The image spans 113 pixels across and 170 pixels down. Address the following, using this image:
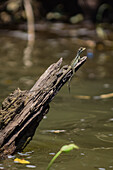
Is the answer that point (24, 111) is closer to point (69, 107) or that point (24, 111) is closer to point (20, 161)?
point (20, 161)

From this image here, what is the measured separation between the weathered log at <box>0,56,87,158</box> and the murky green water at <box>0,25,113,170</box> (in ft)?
0.44

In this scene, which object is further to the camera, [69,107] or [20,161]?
[69,107]

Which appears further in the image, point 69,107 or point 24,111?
point 69,107

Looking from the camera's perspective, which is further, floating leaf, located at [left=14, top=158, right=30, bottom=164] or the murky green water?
the murky green water

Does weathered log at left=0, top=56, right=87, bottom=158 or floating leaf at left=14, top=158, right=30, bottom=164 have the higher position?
weathered log at left=0, top=56, right=87, bottom=158

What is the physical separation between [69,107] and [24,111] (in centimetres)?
213

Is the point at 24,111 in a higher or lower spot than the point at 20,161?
higher

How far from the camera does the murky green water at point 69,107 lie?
3131mm

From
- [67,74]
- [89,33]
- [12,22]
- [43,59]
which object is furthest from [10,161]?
[12,22]

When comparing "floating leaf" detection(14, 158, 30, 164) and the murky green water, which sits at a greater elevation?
the murky green water

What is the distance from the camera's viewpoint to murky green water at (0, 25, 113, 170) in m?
3.13

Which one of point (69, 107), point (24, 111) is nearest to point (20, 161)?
point (24, 111)

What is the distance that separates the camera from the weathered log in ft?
9.91

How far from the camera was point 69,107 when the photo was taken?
514cm
